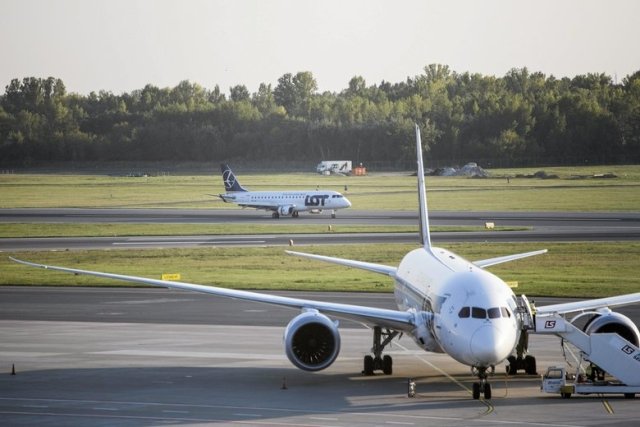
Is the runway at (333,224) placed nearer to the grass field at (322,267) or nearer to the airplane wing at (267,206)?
the airplane wing at (267,206)

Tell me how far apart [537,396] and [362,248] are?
49.9 m

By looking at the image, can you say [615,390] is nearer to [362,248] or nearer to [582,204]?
[362,248]

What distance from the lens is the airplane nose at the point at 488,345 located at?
95.2 ft

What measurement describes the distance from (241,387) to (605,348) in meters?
11.0

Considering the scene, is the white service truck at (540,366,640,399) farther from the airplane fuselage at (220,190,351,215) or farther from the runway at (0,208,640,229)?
the airplane fuselage at (220,190,351,215)

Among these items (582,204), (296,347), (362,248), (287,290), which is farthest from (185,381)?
(582,204)

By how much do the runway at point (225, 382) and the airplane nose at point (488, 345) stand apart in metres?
1.55

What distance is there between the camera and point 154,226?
10894cm

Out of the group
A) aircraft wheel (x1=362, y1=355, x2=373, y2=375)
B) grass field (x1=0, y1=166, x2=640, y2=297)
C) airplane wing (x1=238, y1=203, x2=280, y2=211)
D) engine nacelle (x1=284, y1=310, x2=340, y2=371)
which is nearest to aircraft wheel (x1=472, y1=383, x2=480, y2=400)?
engine nacelle (x1=284, y1=310, x2=340, y2=371)

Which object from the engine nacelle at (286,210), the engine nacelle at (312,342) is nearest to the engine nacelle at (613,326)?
the engine nacelle at (312,342)

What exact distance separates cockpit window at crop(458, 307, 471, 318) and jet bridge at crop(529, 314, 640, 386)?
11.0ft

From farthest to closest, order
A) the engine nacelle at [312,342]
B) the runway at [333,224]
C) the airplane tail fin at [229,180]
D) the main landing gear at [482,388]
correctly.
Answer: the airplane tail fin at [229,180] < the runway at [333,224] < the engine nacelle at [312,342] < the main landing gear at [482,388]

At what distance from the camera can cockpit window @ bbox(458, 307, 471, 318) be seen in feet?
97.7

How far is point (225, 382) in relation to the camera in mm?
35438
